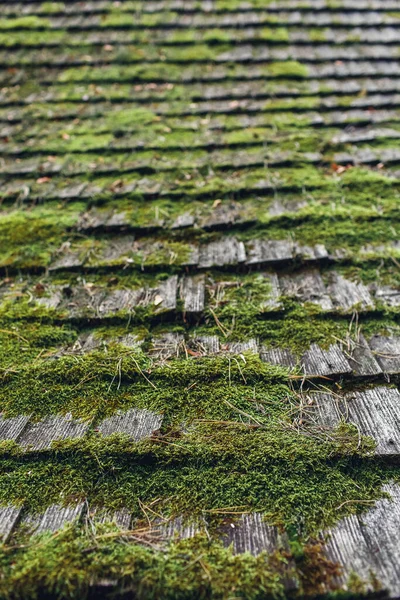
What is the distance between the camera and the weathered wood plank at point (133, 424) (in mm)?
1483

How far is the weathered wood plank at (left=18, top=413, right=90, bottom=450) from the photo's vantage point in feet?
4.83

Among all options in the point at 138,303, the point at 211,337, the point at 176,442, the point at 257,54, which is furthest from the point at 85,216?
the point at 257,54

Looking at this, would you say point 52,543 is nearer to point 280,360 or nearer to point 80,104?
point 280,360

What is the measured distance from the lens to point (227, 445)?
1431mm

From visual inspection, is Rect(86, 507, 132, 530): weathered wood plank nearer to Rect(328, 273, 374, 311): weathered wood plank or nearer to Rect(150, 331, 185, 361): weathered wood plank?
Rect(150, 331, 185, 361): weathered wood plank

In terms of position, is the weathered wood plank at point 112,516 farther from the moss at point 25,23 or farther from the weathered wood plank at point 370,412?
the moss at point 25,23

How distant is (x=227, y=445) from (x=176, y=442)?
163mm

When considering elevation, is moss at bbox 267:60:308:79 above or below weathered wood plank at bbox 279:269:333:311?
above

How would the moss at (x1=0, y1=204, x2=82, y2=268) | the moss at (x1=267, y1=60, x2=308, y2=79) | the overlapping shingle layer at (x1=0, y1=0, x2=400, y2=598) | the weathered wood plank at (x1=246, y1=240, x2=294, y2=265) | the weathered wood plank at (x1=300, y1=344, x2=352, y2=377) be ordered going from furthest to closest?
the moss at (x1=267, y1=60, x2=308, y2=79)
the moss at (x1=0, y1=204, x2=82, y2=268)
the weathered wood plank at (x1=246, y1=240, x2=294, y2=265)
the weathered wood plank at (x1=300, y1=344, x2=352, y2=377)
the overlapping shingle layer at (x1=0, y1=0, x2=400, y2=598)

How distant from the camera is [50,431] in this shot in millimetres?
1507

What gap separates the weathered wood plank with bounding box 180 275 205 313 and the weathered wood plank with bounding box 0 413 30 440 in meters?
Answer: 0.76

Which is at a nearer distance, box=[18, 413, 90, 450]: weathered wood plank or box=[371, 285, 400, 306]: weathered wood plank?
box=[18, 413, 90, 450]: weathered wood plank

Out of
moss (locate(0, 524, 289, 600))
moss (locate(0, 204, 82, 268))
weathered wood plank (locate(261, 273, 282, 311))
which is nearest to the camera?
moss (locate(0, 524, 289, 600))

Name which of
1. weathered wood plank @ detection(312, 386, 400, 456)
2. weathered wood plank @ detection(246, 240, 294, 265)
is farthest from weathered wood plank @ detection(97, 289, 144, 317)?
weathered wood plank @ detection(312, 386, 400, 456)
